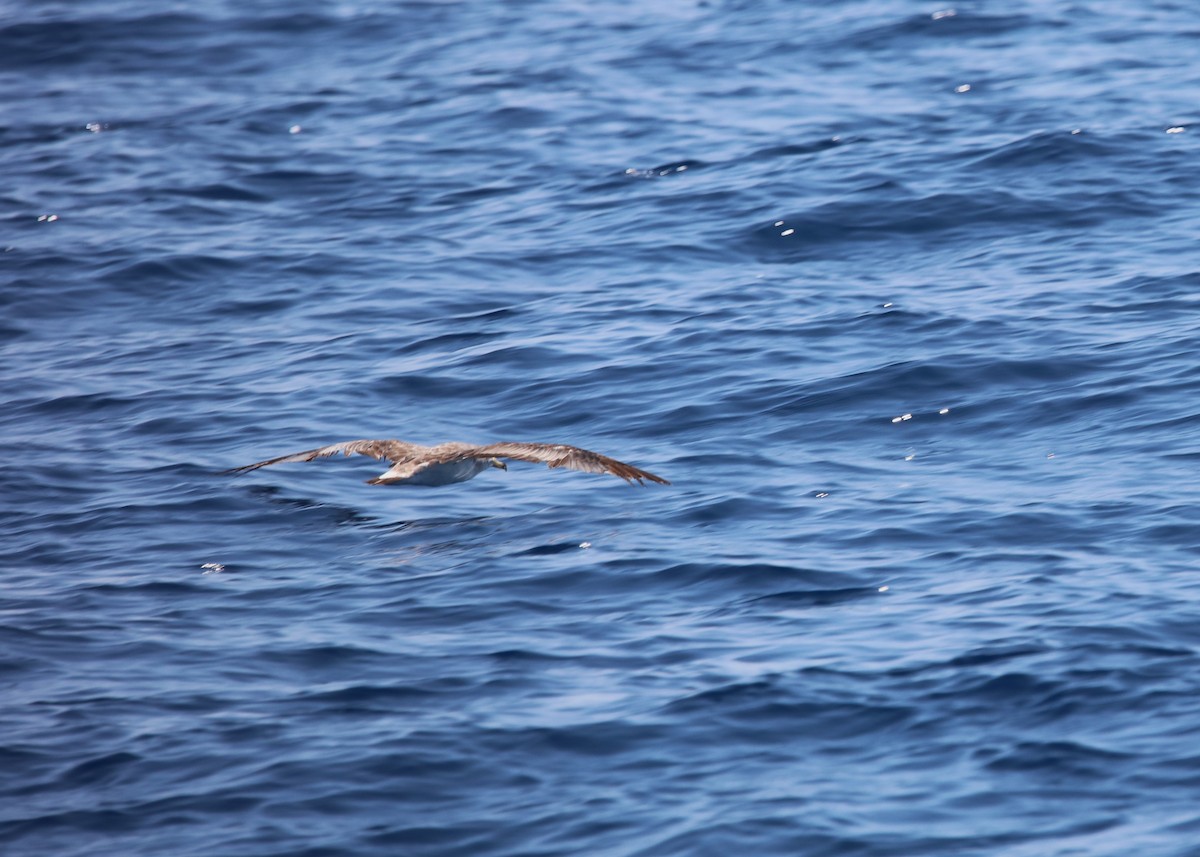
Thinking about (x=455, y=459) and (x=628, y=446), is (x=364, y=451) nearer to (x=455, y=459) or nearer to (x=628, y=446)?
(x=455, y=459)

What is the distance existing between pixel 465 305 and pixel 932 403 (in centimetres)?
562

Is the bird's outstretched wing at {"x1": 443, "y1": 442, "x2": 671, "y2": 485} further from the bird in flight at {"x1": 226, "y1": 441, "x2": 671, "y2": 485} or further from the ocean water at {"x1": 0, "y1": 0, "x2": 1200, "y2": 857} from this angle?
the ocean water at {"x1": 0, "y1": 0, "x2": 1200, "y2": 857}

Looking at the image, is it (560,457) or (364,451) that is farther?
(364,451)

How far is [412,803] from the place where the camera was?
855cm

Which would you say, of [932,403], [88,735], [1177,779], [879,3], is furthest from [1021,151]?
[88,735]

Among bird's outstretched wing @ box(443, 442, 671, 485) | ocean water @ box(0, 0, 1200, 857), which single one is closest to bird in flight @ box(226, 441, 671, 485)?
bird's outstretched wing @ box(443, 442, 671, 485)

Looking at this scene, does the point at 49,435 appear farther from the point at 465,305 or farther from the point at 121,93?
the point at 121,93

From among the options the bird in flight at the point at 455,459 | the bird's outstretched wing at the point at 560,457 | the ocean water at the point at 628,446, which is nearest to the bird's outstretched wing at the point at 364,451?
the bird in flight at the point at 455,459

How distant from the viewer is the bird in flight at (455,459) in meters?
12.1

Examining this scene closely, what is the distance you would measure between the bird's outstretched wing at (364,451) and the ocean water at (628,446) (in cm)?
43

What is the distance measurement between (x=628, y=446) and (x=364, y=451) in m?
2.21

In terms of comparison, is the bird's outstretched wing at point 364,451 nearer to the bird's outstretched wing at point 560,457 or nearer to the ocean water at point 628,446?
the ocean water at point 628,446

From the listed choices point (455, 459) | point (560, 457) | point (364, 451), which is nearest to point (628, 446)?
point (560, 457)

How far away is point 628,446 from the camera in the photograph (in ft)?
45.2
